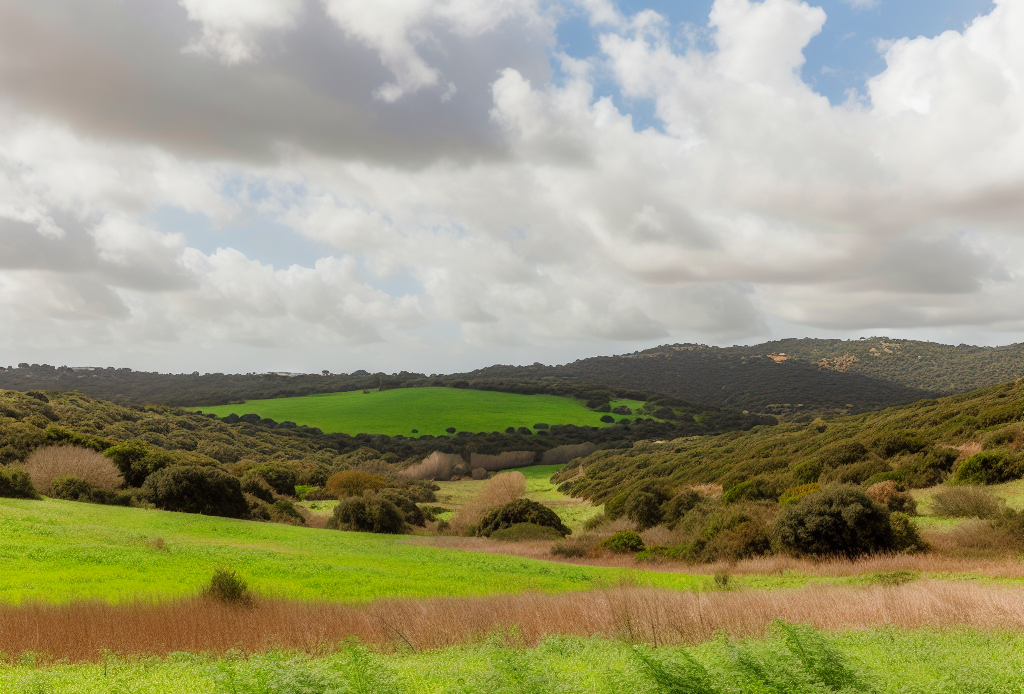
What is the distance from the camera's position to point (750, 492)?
33.8 metres

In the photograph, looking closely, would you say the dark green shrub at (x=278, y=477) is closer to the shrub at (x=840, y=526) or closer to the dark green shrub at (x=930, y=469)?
the shrub at (x=840, y=526)

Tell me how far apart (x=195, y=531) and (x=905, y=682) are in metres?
28.4

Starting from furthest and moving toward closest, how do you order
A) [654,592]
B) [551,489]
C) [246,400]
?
[246,400], [551,489], [654,592]

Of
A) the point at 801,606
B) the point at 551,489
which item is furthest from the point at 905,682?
the point at 551,489

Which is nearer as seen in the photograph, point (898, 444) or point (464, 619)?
point (464, 619)

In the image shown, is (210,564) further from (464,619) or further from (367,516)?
(367,516)

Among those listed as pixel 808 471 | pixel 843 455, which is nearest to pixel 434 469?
pixel 808 471

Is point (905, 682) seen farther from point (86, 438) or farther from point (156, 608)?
point (86, 438)

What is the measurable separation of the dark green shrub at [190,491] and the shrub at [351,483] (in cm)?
1786

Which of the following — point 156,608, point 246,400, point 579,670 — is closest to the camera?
point 579,670

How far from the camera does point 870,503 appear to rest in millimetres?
22359

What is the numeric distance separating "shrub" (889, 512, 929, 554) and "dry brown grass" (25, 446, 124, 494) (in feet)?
131

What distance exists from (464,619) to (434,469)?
69.9 metres

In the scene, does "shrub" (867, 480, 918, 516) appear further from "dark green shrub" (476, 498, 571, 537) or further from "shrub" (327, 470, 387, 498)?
"shrub" (327, 470, 387, 498)
